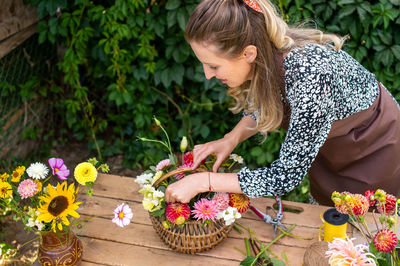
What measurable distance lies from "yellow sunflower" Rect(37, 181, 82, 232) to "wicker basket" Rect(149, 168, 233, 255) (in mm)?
266

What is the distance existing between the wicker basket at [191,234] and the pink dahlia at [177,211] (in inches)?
1.8

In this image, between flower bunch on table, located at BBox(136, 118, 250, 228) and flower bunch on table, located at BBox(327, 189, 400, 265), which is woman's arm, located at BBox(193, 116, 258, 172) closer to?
flower bunch on table, located at BBox(136, 118, 250, 228)

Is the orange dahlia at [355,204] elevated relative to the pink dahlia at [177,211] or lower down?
elevated

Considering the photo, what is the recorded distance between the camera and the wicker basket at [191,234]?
1.26 metres

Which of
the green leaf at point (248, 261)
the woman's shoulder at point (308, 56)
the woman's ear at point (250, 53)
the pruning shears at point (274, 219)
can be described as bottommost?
the pruning shears at point (274, 219)

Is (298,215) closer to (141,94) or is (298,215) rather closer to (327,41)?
(327,41)

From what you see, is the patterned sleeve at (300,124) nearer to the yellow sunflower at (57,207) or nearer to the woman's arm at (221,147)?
the woman's arm at (221,147)

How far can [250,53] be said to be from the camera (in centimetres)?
126

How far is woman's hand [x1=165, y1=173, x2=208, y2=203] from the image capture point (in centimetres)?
122

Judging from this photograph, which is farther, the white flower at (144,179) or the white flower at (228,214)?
the white flower at (144,179)

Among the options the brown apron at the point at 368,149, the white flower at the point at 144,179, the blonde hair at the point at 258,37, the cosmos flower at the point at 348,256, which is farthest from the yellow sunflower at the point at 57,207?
the brown apron at the point at 368,149

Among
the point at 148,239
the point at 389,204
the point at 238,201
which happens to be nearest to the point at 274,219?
the point at 238,201

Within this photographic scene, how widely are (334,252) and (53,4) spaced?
Answer: 2.13 metres

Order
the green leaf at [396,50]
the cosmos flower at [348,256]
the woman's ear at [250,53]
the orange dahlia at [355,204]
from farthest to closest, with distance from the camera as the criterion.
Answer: the green leaf at [396,50] → the woman's ear at [250,53] → the orange dahlia at [355,204] → the cosmos flower at [348,256]
